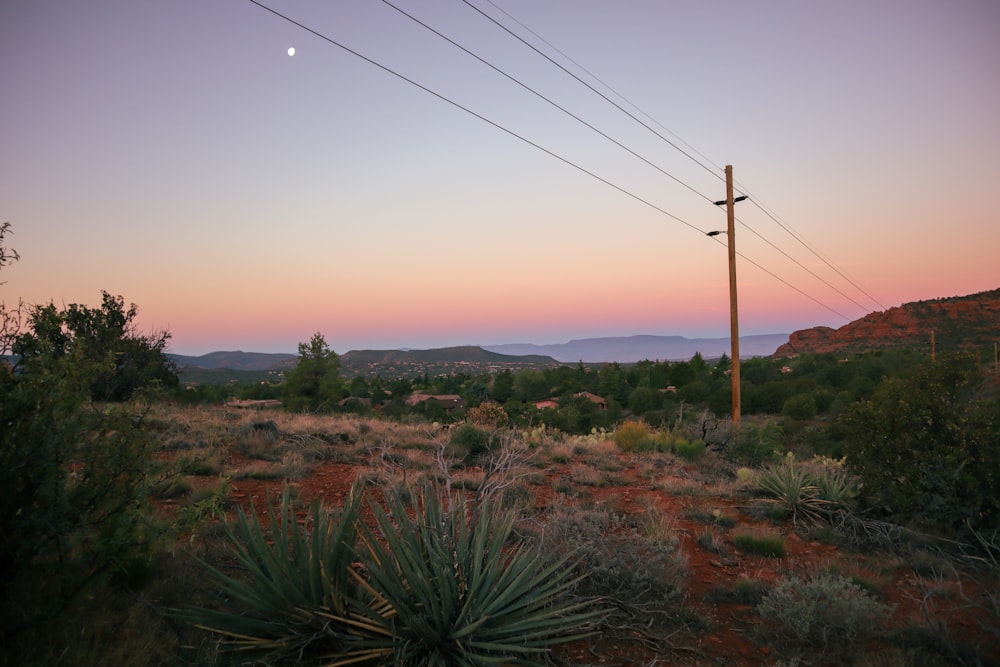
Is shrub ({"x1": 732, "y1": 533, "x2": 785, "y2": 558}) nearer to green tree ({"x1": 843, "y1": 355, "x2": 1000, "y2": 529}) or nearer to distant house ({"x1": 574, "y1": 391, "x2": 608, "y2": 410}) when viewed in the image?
green tree ({"x1": 843, "y1": 355, "x2": 1000, "y2": 529})

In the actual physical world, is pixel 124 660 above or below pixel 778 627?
above

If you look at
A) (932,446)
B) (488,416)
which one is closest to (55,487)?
(932,446)

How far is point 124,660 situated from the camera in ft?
10.0

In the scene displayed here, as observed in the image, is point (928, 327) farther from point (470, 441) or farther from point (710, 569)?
point (710, 569)

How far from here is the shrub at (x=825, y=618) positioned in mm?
4125

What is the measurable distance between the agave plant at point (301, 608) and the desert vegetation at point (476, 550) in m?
0.02

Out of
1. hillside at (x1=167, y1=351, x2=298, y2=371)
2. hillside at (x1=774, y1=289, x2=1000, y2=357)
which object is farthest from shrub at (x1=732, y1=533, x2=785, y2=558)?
hillside at (x1=167, y1=351, x2=298, y2=371)

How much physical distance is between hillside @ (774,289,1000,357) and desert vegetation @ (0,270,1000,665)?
42.3 m

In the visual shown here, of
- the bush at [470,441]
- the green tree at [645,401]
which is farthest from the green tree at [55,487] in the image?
→ the green tree at [645,401]

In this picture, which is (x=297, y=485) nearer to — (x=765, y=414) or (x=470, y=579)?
(x=470, y=579)

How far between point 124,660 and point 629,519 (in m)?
5.57

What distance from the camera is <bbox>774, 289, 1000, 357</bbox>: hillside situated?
167 ft

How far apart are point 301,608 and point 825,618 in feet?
13.2

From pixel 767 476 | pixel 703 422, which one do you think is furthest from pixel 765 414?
pixel 767 476
